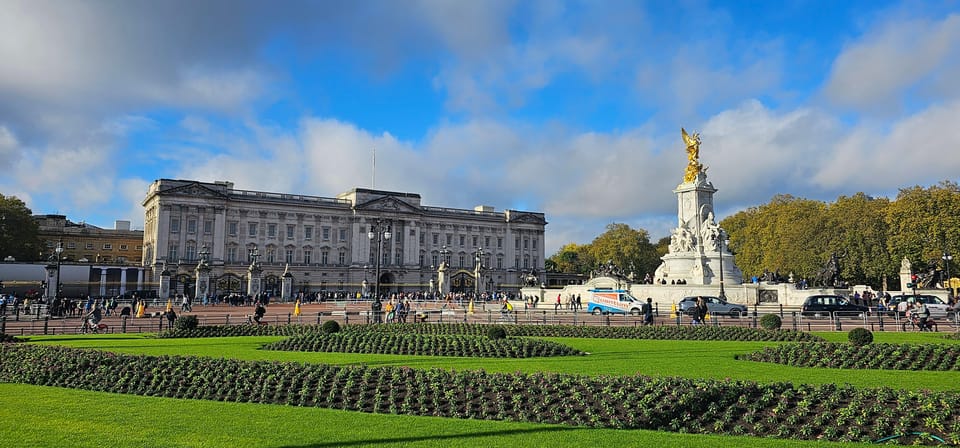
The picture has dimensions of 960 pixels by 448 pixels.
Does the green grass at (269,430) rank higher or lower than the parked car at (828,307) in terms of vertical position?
lower

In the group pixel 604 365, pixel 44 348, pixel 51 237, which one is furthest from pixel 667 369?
pixel 51 237

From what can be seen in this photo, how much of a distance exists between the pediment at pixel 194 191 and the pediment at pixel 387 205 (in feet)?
67.7

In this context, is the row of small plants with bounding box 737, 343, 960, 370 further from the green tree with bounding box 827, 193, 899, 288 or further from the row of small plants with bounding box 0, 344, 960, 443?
the green tree with bounding box 827, 193, 899, 288

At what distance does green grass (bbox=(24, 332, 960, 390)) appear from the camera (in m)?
13.1

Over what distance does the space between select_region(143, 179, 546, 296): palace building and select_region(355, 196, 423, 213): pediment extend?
0.51ft

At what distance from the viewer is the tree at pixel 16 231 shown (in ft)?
256

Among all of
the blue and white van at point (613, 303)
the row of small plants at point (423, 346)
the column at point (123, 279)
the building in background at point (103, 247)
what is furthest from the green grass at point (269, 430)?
the column at point (123, 279)

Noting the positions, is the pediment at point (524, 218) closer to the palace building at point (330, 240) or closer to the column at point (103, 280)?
the palace building at point (330, 240)

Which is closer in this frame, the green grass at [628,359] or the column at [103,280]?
the green grass at [628,359]

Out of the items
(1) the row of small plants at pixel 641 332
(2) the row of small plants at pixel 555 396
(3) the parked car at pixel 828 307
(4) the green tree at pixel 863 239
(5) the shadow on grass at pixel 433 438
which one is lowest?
(5) the shadow on grass at pixel 433 438

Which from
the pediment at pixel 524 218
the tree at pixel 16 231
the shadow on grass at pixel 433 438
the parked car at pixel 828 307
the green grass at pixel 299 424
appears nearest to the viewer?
the shadow on grass at pixel 433 438

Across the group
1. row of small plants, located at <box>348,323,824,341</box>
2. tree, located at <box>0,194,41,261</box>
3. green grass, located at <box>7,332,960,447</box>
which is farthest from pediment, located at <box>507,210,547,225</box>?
green grass, located at <box>7,332,960,447</box>

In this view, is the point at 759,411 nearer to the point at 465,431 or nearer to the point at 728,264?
the point at 465,431

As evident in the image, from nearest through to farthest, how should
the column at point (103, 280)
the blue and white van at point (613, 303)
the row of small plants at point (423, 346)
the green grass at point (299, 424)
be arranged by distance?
1. the green grass at point (299, 424)
2. the row of small plants at point (423, 346)
3. the blue and white van at point (613, 303)
4. the column at point (103, 280)
